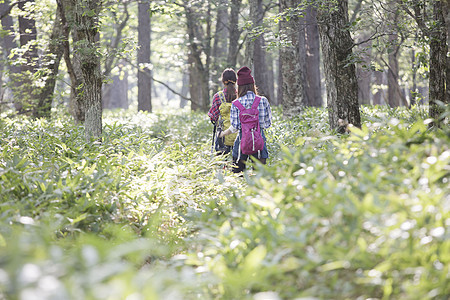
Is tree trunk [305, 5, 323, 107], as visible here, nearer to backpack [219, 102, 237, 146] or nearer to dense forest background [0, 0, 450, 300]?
dense forest background [0, 0, 450, 300]

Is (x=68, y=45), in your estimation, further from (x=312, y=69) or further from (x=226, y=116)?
(x=312, y=69)

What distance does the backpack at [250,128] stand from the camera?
23.2 feet

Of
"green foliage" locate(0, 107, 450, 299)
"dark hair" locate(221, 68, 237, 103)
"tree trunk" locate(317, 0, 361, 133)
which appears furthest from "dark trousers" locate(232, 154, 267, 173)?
"green foliage" locate(0, 107, 450, 299)

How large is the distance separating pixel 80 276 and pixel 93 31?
721cm

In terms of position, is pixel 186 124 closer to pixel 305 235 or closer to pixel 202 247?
pixel 202 247

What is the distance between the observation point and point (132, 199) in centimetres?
548

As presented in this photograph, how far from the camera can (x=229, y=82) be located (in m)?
7.95

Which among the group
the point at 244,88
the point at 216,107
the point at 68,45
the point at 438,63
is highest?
the point at 68,45

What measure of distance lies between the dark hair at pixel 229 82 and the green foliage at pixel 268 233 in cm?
275

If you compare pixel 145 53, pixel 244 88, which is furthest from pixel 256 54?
pixel 244 88

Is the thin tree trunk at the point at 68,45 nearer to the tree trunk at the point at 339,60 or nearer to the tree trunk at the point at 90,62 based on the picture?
the tree trunk at the point at 90,62

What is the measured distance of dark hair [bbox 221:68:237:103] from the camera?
7909mm

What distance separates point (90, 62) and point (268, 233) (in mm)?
6200

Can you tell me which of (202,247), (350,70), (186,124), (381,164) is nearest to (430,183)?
(381,164)
